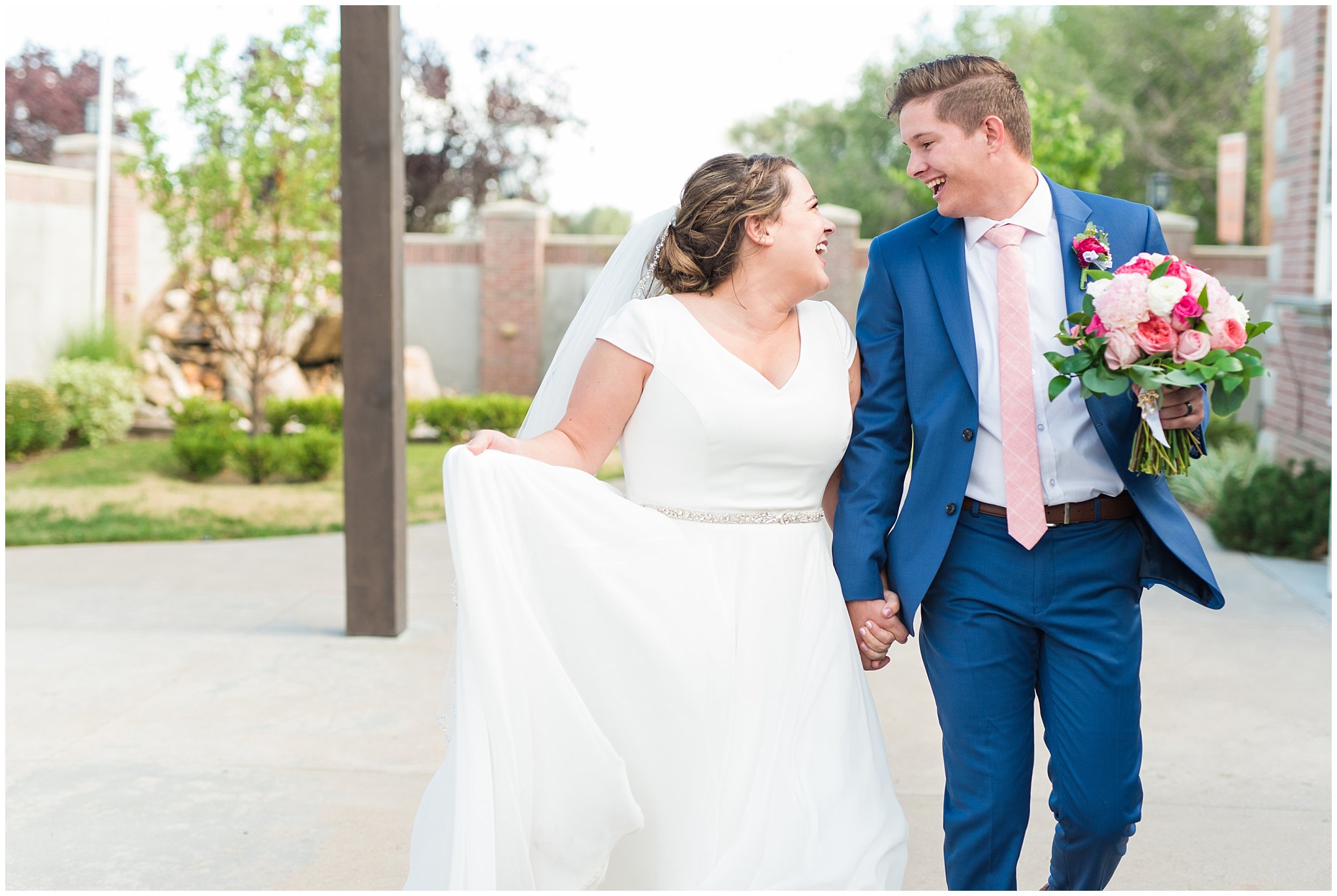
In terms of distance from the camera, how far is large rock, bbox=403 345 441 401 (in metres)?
16.5

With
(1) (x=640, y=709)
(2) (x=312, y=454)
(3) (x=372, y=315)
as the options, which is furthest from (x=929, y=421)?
(2) (x=312, y=454)

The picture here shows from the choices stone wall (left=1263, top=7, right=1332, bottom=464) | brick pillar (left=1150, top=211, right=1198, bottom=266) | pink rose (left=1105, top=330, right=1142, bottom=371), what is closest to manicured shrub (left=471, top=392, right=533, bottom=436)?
stone wall (left=1263, top=7, right=1332, bottom=464)

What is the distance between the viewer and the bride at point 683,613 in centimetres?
269

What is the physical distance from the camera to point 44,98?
26250 mm

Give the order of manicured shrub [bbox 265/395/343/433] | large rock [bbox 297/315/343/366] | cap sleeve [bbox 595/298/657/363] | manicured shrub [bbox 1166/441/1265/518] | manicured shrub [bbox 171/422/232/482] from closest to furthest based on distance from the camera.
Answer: cap sleeve [bbox 595/298/657/363] < manicured shrub [bbox 1166/441/1265/518] < manicured shrub [bbox 171/422/232/482] < manicured shrub [bbox 265/395/343/433] < large rock [bbox 297/315/343/366]

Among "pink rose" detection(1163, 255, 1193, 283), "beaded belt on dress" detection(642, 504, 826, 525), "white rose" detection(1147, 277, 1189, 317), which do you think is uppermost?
"pink rose" detection(1163, 255, 1193, 283)

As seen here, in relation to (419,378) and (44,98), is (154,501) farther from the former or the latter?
(44,98)

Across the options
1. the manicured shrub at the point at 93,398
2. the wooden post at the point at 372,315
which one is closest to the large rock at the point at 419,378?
the manicured shrub at the point at 93,398

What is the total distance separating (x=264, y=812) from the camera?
13.3ft

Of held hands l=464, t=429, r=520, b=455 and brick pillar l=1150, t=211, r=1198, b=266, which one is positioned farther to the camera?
brick pillar l=1150, t=211, r=1198, b=266

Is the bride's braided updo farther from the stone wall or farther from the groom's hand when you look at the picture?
the stone wall

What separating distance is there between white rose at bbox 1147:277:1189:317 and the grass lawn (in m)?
8.37

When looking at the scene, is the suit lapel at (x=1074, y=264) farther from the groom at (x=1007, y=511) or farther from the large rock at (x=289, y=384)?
the large rock at (x=289, y=384)

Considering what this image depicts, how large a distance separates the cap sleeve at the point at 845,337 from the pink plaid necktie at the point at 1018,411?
43 centimetres
